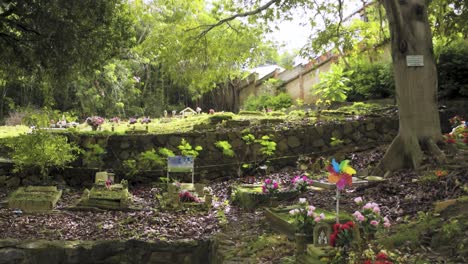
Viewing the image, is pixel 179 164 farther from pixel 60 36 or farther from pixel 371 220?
pixel 371 220

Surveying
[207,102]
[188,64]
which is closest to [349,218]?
[188,64]

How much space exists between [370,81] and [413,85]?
19.9 ft

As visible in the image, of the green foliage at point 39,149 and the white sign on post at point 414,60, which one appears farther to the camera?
the green foliage at point 39,149

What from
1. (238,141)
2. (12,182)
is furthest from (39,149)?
(238,141)

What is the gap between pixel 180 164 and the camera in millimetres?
8867

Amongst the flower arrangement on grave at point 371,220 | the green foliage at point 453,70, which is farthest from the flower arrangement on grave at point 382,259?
the green foliage at point 453,70

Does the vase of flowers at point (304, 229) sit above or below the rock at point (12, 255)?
above

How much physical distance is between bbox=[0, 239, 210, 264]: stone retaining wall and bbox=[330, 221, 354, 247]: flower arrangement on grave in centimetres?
245

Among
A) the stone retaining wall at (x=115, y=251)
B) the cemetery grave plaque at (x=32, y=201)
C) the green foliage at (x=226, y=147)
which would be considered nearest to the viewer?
the stone retaining wall at (x=115, y=251)

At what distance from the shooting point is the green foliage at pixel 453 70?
1132 centimetres

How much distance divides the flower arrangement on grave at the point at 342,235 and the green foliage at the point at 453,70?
8.93m

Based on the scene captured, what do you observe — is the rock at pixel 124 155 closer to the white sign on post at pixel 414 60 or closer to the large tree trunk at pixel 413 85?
the large tree trunk at pixel 413 85

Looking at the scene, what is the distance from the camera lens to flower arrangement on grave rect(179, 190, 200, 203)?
7.81 m

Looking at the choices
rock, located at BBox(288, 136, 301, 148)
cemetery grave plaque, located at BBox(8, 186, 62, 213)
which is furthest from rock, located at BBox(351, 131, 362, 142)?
cemetery grave plaque, located at BBox(8, 186, 62, 213)
